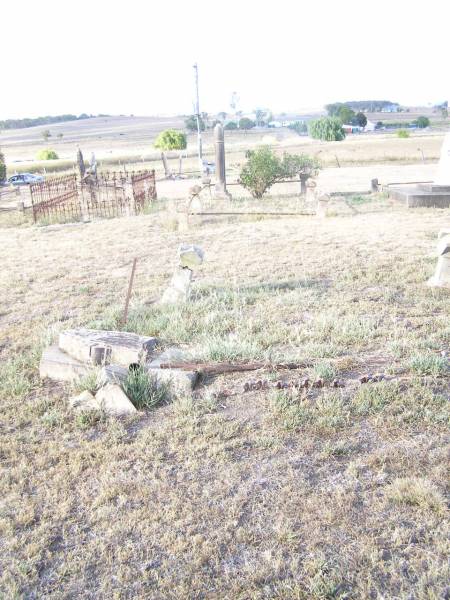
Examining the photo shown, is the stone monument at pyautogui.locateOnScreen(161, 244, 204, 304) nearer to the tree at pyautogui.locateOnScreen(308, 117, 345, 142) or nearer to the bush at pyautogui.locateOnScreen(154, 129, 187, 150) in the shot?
the bush at pyautogui.locateOnScreen(154, 129, 187, 150)

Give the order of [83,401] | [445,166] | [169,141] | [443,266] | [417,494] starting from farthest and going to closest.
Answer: [169,141] → [445,166] → [443,266] → [83,401] → [417,494]

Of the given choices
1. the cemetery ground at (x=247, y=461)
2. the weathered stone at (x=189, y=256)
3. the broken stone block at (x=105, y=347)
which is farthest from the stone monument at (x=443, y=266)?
the broken stone block at (x=105, y=347)

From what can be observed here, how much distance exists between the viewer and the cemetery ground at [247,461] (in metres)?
2.72

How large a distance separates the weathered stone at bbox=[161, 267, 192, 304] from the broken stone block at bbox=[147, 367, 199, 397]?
94.6 inches

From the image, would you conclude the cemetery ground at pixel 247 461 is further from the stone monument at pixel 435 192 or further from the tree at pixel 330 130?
the tree at pixel 330 130

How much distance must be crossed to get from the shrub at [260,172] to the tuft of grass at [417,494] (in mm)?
14754

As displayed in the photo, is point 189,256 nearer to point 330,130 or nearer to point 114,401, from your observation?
point 114,401

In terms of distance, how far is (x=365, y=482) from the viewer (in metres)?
3.34

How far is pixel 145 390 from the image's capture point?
4.41 m

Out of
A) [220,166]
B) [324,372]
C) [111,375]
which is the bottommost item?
[324,372]

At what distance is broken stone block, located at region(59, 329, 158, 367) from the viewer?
16.0ft

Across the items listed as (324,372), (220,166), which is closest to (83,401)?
(324,372)

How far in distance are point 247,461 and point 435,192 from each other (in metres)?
13.0

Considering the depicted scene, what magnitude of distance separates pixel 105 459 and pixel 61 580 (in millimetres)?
1018
